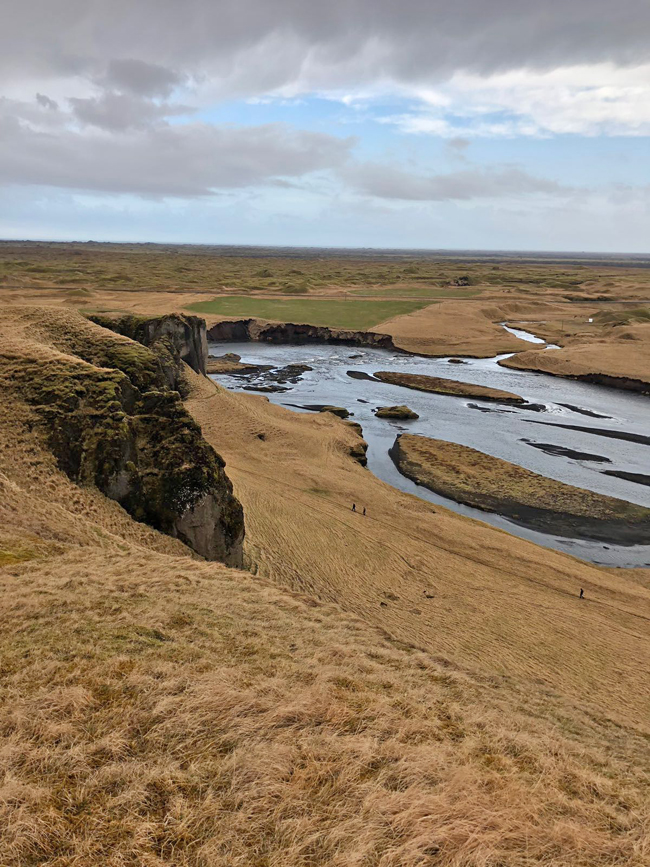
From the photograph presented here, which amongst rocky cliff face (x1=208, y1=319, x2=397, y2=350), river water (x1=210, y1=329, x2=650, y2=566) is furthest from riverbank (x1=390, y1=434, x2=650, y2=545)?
rocky cliff face (x1=208, y1=319, x2=397, y2=350)

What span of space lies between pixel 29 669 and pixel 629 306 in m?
131

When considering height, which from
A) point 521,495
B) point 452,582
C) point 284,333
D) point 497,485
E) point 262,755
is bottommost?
point 452,582

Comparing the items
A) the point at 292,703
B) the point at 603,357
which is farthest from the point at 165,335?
the point at 603,357

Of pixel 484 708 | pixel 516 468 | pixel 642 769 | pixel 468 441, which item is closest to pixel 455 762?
pixel 484 708

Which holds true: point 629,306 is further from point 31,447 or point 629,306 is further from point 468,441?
point 31,447

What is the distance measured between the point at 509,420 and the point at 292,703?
42282 millimetres

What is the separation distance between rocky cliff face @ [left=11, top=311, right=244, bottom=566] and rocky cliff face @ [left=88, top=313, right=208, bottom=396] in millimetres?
16721

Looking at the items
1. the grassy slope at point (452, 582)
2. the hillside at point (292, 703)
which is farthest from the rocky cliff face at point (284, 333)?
the hillside at point (292, 703)

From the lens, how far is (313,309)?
98.0 m

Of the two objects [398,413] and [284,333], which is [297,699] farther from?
[284,333]

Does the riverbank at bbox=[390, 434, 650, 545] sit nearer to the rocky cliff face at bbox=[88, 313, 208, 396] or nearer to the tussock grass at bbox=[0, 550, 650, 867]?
the tussock grass at bbox=[0, 550, 650, 867]

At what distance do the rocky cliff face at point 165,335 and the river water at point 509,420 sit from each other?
11148 mm

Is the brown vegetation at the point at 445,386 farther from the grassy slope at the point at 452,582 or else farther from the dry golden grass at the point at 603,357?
the grassy slope at the point at 452,582

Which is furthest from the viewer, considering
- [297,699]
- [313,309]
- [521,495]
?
[313,309]
